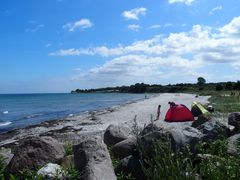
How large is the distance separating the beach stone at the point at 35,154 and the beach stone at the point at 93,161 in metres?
0.80

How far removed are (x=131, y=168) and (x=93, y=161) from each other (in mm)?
875

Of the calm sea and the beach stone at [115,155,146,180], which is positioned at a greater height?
the beach stone at [115,155,146,180]

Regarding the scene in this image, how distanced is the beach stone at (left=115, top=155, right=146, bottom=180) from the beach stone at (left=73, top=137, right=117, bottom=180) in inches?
14.5

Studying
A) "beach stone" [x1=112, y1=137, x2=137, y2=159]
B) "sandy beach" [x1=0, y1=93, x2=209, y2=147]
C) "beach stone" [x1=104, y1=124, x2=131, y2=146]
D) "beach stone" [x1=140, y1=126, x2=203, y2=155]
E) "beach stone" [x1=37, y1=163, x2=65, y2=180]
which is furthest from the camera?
"sandy beach" [x1=0, y1=93, x2=209, y2=147]

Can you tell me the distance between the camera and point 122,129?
36.0ft

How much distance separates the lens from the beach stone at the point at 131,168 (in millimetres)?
7520

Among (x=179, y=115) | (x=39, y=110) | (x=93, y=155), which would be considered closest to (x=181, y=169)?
(x=93, y=155)

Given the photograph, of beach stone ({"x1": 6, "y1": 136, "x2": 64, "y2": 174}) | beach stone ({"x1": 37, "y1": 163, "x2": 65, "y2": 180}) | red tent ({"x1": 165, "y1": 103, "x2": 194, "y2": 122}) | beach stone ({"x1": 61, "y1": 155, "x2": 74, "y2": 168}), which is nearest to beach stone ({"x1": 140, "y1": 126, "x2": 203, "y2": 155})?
beach stone ({"x1": 37, "y1": 163, "x2": 65, "y2": 180})

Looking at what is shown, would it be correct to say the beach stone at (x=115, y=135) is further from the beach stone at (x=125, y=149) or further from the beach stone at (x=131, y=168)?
the beach stone at (x=131, y=168)

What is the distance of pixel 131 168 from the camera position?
7.54 metres

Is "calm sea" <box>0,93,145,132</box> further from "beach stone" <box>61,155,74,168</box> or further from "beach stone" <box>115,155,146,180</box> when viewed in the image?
"beach stone" <box>115,155,146,180</box>

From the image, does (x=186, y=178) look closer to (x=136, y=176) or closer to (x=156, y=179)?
(x=156, y=179)

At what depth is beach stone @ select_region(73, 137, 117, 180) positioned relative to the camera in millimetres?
6801

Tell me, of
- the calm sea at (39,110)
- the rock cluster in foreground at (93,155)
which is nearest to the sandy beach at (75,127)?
the rock cluster in foreground at (93,155)
